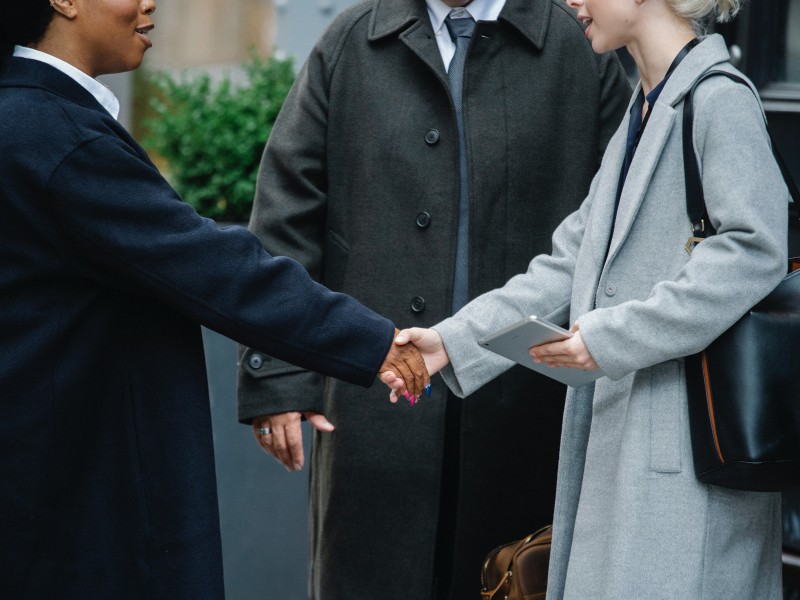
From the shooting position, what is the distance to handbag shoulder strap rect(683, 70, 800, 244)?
2.51m

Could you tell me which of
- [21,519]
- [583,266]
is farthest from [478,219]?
[21,519]

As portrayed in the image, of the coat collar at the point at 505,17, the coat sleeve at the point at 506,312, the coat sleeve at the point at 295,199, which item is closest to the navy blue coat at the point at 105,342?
the coat sleeve at the point at 506,312

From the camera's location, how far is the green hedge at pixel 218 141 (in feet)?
16.4

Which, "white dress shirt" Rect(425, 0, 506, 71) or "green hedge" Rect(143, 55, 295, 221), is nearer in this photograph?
"white dress shirt" Rect(425, 0, 506, 71)

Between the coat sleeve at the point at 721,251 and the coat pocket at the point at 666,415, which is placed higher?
the coat sleeve at the point at 721,251

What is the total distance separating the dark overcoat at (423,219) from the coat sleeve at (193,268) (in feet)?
1.77

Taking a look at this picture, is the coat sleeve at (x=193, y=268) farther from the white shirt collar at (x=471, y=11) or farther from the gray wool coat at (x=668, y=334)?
the white shirt collar at (x=471, y=11)

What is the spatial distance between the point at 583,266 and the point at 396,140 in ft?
2.42

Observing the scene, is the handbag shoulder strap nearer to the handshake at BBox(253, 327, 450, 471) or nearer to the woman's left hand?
the woman's left hand

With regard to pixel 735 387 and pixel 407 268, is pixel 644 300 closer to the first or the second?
pixel 735 387

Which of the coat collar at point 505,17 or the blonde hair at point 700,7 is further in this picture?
the coat collar at point 505,17

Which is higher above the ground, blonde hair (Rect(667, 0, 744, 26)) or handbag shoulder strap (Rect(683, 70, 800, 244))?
blonde hair (Rect(667, 0, 744, 26))

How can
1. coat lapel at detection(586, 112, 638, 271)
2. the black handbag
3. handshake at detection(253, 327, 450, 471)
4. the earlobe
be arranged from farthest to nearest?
handshake at detection(253, 327, 450, 471), coat lapel at detection(586, 112, 638, 271), the earlobe, the black handbag

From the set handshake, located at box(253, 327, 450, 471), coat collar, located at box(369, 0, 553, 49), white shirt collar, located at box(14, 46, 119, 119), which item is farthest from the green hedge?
white shirt collar, located at box(14, 46, 119, 119)
